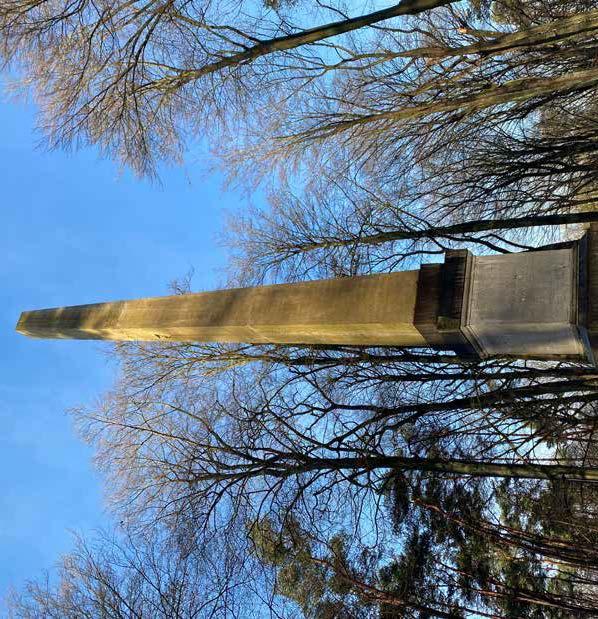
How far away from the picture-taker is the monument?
3.62 metres

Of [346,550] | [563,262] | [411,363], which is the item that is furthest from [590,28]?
[346,550]

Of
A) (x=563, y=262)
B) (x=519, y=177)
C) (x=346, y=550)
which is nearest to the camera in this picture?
(x=563, y=262)

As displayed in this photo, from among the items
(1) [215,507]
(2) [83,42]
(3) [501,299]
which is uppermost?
(2) [83,42]

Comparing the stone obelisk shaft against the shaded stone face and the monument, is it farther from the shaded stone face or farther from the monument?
the shaded stone face

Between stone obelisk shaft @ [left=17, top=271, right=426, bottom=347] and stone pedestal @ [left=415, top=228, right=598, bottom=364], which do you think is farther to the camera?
stone obelisk shaft @ [left=17, top=271, right=426, bottom=347]

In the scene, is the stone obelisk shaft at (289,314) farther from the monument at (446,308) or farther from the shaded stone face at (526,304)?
the shaded stone face at (526,304)

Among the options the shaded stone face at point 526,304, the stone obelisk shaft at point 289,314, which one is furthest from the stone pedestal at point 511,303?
the stone obelisk shaft at point 289,314

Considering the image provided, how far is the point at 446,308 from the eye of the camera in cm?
401

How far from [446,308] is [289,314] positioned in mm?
1420

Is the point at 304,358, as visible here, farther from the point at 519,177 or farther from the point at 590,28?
the point at 590,28

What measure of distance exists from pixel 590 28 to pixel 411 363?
18.8ft

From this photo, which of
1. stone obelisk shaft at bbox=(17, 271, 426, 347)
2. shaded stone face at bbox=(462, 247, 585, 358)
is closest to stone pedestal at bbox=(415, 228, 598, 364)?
shaded stone face at bbox=(462, 247, 585, 358)

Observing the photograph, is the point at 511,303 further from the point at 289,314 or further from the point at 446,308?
the point at 289,314

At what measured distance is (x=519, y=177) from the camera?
9789mm
